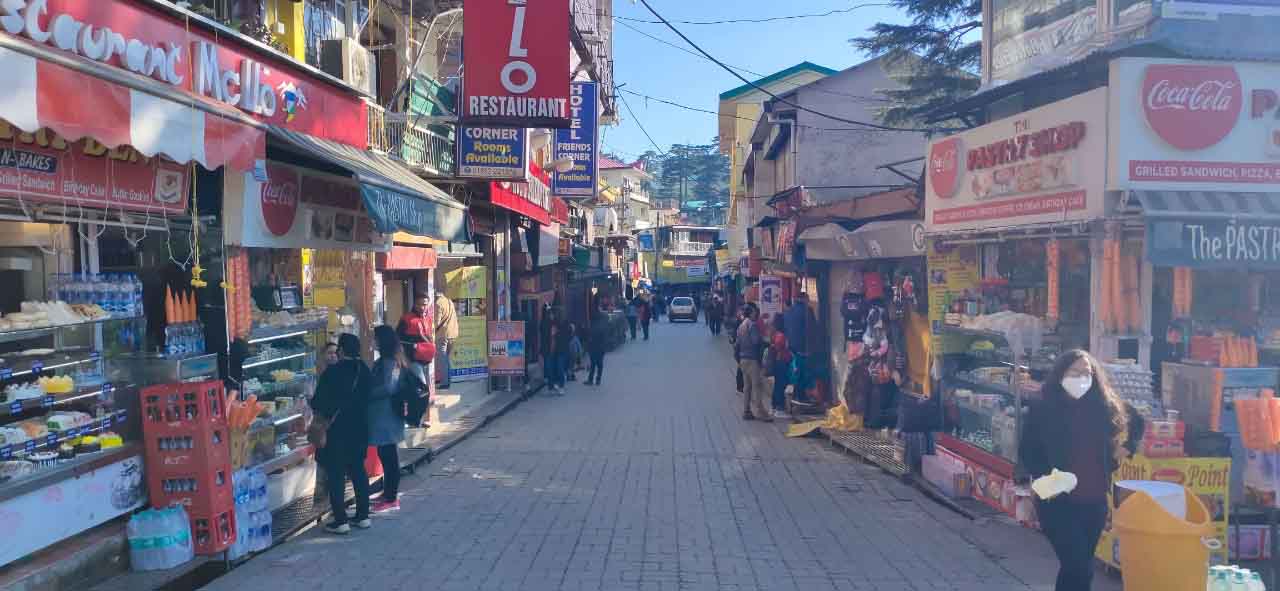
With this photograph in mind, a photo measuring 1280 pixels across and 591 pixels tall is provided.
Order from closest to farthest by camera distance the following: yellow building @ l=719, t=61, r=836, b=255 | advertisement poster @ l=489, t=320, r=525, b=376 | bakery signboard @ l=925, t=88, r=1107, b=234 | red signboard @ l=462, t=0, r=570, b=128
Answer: bakery signboard @ l=925, t=88, r=1107, b=234, red signboard @ l=462, t=0, r=570, b=128, advertisement poster @ l=489, t=320, r=525, b=376, yellow building @ l=719, t=61, r=836, b=255

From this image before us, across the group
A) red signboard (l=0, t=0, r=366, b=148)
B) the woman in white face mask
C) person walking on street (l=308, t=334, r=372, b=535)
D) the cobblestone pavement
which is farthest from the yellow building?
the woman in white face mask

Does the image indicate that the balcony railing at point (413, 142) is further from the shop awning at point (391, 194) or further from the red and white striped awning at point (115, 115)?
the red and white striped awning at point (115, 115)

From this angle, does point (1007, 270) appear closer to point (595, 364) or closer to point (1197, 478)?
point (1197, 478)

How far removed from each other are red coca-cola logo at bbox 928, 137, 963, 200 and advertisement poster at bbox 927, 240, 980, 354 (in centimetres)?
64

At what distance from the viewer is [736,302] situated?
138 feet

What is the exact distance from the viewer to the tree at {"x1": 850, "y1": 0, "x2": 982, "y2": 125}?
20.7m

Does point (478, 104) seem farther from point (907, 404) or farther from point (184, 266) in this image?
→ point (907, 404)

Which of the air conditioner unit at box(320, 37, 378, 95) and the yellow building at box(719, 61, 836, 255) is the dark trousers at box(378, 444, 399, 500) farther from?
the yellow building at box(719, 61, 836, 255)

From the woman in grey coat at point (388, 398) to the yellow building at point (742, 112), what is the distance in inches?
716

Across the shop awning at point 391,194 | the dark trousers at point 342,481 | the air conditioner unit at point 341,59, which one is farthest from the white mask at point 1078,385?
the air conditioner unit at point 341,59

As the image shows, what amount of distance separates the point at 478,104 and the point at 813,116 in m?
11.7

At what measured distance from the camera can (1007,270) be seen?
390 inches

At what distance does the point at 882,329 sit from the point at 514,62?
6.08 m

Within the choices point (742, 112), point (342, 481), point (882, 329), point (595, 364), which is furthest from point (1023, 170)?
point (742, 112)
